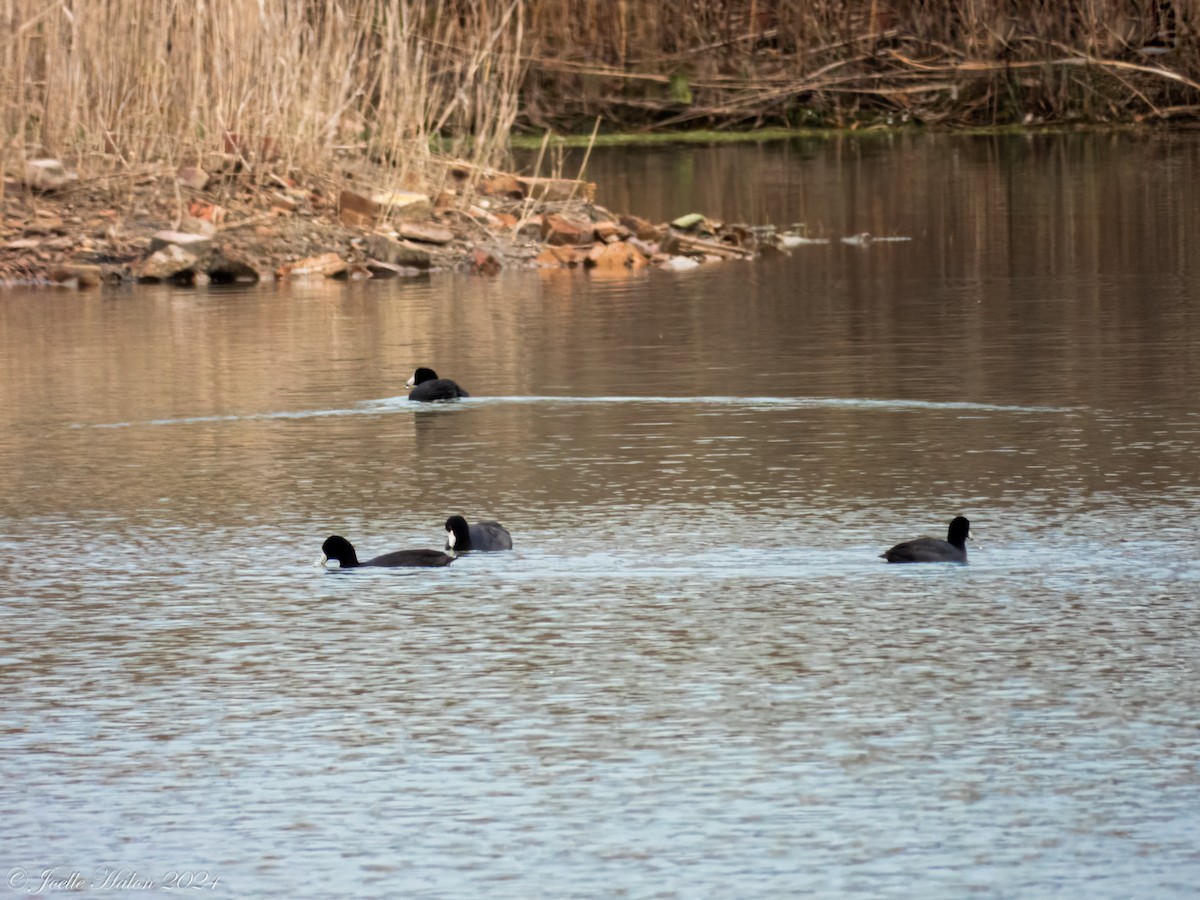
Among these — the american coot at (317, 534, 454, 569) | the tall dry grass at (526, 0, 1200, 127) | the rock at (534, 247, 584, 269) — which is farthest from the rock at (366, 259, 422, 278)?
the tall dry grass at (526, 0, 1200, 127)

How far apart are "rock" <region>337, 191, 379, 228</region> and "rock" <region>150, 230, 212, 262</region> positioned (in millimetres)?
1307

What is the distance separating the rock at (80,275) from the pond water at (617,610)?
14.0 ft

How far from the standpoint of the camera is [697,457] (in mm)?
10789

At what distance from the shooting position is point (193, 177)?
2169 centimetres

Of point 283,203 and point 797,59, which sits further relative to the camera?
point 797,59

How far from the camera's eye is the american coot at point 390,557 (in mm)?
8492

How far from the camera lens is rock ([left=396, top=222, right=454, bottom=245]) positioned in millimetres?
21594

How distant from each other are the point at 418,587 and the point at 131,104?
14.3 metres

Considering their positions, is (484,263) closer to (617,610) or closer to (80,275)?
(80,275)

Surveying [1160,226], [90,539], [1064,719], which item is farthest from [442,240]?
[1064,719]

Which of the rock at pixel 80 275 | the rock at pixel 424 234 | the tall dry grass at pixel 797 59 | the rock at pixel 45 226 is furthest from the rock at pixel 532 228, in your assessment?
the tall dry grass at pixel 797 59

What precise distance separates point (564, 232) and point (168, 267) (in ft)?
12.0

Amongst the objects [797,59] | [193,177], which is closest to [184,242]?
[193,177]

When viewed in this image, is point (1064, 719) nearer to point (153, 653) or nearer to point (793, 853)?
point (793, 853)
